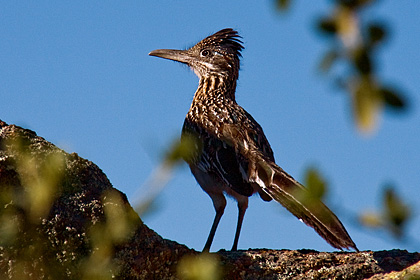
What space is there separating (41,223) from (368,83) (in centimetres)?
286

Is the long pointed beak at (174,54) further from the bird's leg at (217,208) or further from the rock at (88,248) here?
the rock at (88,248)

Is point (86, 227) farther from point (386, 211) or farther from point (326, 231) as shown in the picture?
point (386, 211)

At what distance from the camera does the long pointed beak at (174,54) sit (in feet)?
27.6

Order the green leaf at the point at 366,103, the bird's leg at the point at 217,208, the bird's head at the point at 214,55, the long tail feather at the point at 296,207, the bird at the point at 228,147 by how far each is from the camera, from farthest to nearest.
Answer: the bird's head at the point at 214,55 < the bird's leg at the point at 217,208 < the bird at the point at 228,147 < the long tail feather at the point at 296,207 < the green leaf at the point at 366,103

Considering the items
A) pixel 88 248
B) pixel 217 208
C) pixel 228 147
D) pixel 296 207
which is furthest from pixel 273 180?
pixel 88 248

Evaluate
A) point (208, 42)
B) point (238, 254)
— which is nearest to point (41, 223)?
point (238, 254)

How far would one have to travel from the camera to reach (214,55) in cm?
831

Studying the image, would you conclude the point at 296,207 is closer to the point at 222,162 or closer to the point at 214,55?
the point at 222,162

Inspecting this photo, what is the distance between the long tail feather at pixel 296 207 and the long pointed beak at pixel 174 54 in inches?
130

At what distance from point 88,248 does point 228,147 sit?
9.16 feet

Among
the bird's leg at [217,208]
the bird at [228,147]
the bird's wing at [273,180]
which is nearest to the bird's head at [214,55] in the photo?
the bird at [228,147]

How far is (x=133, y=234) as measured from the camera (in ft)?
11.6

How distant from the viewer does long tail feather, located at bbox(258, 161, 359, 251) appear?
375cm

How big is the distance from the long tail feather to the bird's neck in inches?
89.0
